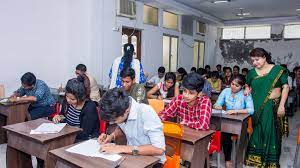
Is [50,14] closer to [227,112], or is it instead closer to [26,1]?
[26,1]

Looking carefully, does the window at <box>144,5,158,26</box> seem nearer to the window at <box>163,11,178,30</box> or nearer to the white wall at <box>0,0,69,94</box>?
the window at <box>163,11,178,30</box>

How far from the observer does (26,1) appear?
4.76 m

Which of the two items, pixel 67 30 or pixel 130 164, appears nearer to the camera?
pixel 130 164

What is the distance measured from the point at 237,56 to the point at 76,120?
9.19 meters

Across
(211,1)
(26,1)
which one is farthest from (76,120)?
(211,1)

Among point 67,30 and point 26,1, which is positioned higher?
point 26,1

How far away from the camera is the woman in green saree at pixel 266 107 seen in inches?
118

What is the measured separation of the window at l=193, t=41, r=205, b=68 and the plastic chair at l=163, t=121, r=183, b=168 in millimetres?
7867

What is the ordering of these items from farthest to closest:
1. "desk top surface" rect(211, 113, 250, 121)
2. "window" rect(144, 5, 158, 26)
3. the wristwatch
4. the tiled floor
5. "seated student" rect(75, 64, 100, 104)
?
"window" rect(144, 5, 158, 26)
"seated student" rect(75, 64, 100, 104)
the tiled floor
"desk top surface" rect(211, 113, 250, 121)
the wristwatch

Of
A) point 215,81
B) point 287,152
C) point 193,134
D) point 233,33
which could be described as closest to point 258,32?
point 233,33

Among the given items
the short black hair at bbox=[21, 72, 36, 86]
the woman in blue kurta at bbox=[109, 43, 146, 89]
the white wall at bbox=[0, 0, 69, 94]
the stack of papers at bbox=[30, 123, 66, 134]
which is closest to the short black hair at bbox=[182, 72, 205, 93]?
the stack of papers at bbox=[30, 123, 66, 134]

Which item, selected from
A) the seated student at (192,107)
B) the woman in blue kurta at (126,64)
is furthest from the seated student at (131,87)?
the woman in blue kurta at (126,64)

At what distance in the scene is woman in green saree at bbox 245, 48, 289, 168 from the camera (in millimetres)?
2991

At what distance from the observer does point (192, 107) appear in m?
2.50
